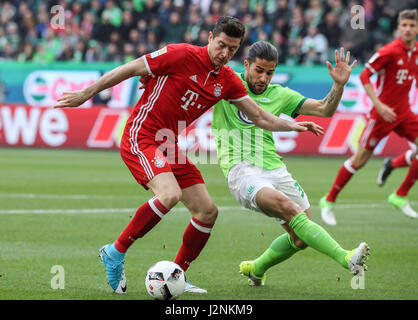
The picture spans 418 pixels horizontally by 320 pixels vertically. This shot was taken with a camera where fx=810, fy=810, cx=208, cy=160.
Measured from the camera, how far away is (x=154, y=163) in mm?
6289

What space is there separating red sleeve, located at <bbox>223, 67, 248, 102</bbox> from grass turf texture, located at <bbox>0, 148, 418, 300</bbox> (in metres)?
1.59

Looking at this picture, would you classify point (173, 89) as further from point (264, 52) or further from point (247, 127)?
point (247, 127)

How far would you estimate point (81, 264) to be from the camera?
752 cm

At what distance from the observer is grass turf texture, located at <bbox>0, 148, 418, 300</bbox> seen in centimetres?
657

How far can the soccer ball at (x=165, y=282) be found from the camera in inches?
239

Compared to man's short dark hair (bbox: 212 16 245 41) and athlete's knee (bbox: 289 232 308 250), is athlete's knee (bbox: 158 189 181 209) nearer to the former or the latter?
athlete's knee (bbox: 289 232 308 250)

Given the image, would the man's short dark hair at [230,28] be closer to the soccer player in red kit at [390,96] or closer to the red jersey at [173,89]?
the red jersey at [173,89]

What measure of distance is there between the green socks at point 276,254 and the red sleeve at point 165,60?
1.71 m

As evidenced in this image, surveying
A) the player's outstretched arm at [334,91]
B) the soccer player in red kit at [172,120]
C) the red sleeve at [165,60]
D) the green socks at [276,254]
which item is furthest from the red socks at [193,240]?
the player's outstretched arm at [334,91]

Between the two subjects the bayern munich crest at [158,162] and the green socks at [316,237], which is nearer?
the green socks at [316,237]

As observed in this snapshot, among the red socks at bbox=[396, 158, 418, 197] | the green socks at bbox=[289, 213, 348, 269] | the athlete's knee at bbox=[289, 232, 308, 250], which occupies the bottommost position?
the red socks at bbox=[396, 158, 418, 197]

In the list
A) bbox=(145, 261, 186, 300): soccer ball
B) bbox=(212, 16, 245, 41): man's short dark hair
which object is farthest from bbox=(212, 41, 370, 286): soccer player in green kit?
bbox=(145, 261, 186, 300): soccer ball

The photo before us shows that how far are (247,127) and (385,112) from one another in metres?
3.79
